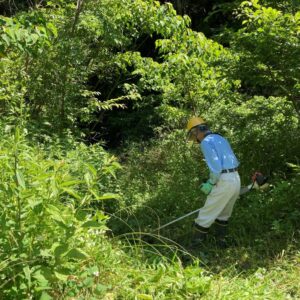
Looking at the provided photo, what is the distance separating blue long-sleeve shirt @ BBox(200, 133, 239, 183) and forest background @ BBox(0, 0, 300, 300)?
0.88 meters

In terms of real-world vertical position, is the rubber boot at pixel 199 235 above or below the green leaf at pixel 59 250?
below

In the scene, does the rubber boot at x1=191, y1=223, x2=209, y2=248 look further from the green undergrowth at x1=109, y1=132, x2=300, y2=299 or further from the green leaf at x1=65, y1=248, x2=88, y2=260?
the green leaf at x1=65, y1=248, x2=88, y2=260

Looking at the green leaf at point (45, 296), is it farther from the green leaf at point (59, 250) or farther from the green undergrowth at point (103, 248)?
the green leaf at point (59, 250)

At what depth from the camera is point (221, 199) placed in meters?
5.82

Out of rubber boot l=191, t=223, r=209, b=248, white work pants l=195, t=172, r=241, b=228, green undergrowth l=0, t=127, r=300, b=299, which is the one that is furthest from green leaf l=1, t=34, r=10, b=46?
rubber boot l=191, t=223, r=209, b=248

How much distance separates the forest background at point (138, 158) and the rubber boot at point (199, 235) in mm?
165

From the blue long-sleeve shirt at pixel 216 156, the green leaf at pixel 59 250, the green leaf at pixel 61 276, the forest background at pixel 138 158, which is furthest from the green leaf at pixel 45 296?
the blue long-sleeve shirt at pixel 216 156

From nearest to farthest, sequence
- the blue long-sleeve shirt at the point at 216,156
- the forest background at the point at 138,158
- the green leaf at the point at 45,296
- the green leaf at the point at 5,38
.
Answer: the green leaf at the point at 45,296 < the forest background at the point at 138,158 < the green leaf at the point at 5,38 < the blue long-sleeve shirt at the point at 216,156

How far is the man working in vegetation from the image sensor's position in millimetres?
5758

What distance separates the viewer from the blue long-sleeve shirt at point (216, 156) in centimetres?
574

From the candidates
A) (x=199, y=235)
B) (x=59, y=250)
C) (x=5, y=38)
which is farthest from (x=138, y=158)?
(x=59, y=250)

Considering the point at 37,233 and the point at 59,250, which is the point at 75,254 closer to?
the point at 59,250

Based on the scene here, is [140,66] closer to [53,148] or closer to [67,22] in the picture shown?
[67,22]

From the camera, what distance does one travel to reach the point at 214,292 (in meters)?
3.87
